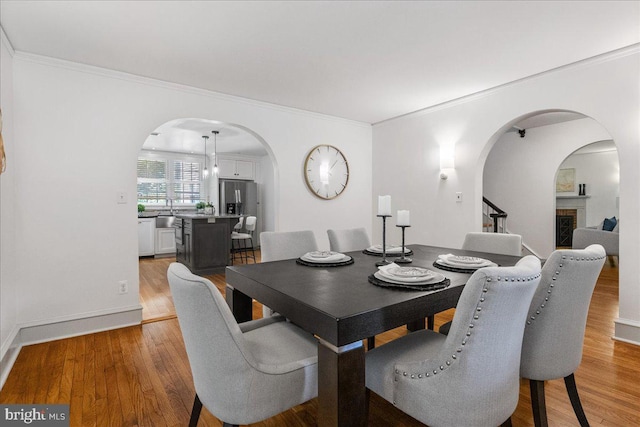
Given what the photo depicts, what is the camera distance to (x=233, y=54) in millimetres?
2594

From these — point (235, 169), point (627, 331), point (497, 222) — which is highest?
point (235, 169)

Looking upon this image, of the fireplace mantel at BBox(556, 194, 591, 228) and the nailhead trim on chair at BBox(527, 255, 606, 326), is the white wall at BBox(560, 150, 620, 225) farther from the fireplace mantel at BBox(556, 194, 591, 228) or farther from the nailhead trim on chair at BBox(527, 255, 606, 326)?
the nailhead trim on chair at BBox(527, 255, 606, 326)

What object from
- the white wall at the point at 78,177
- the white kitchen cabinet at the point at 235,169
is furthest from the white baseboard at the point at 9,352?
the white kitchen cabinet at the point at 235,169

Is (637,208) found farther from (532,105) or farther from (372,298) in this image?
(372,298)

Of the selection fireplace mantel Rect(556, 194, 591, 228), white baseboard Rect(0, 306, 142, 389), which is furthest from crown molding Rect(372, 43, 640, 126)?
fireplace mantel Rect(556, 194, 591, 228)

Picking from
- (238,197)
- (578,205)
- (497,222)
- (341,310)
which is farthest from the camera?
(578,205)

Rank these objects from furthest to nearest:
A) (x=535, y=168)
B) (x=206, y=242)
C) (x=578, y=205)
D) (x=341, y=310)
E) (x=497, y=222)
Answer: (x=578, y=205), (x=535, y=168), (x=497, y=222), (x=206, y=242), (x=341, y=310)

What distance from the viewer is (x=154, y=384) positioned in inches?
77.8

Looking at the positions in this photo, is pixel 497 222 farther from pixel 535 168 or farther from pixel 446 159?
pixel 446 159

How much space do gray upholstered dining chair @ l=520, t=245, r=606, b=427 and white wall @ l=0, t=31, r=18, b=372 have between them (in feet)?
9.90

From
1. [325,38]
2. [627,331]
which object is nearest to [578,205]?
[627,331]

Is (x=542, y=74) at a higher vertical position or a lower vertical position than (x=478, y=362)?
higher

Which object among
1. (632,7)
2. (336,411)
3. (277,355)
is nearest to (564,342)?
(336,411)

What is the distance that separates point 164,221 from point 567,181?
9493 millimetres
